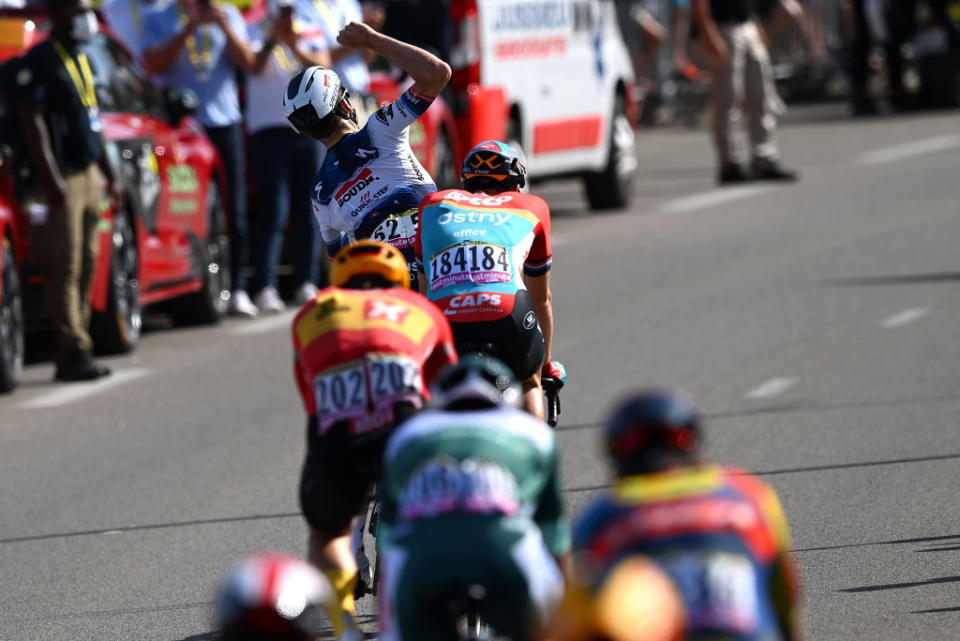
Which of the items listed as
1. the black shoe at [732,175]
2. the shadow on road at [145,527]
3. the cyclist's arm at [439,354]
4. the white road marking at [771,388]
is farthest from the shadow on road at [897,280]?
the cyclist's arm at [439,354]

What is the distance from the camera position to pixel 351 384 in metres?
5.99

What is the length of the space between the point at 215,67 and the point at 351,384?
9.41 metres

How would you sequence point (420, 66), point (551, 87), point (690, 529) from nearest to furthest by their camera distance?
point (690, 529)
point (420, 66)
point (551, 87)

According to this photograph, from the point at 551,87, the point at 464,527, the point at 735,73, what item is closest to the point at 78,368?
the point at 551,87

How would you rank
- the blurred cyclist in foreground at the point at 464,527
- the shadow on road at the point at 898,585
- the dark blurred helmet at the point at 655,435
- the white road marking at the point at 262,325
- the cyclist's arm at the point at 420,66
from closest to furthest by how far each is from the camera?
the dark blurred helmet at the point at 655,435 < the blurred cyclist in foreground at the point at 464,527 < the shadow on road at the point at 898,585 < the cyclist's arm at the point at 420,66 < the white road marking at the point at 262,325

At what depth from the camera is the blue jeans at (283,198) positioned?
49.0ft

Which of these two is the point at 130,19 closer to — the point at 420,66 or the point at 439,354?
the point at 420,66

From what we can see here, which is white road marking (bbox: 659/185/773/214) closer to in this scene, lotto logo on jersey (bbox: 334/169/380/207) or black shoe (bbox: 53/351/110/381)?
black shoe (bbox: 53/351/110/381)

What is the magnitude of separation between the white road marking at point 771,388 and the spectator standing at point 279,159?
4.05 metres

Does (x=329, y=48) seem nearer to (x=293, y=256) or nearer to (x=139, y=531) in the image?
(x=293, y=256)

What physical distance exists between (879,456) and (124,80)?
6.47 metres

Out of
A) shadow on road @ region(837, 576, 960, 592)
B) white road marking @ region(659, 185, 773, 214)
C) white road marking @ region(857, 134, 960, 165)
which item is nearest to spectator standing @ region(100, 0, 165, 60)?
white road marking @ region(659, 185, 773, 214)

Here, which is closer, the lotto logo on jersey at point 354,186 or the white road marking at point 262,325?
the lotto logo on jersey at point 354,186

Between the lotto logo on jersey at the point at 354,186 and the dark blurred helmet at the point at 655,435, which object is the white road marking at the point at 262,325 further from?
the dark blurred helmet at the point at 655,435
